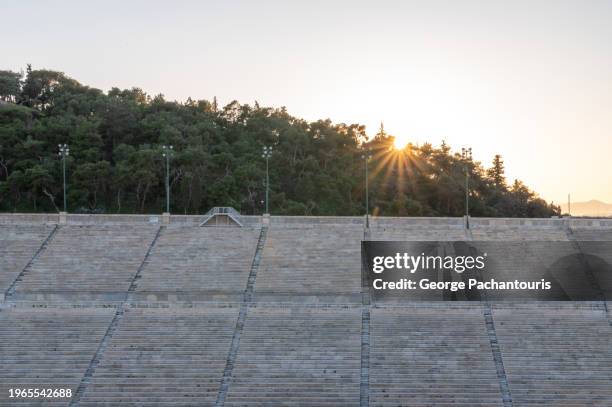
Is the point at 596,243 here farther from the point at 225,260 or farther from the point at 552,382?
the point at 225,260

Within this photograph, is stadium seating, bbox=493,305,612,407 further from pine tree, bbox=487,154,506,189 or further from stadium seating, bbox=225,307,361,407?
pine tree, bbox=487,154,506,189

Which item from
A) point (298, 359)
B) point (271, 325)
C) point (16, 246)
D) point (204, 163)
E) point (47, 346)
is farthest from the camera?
point (204, 163)

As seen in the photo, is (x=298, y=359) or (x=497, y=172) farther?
(x=497, y=172)

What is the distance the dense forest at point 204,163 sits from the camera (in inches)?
2041

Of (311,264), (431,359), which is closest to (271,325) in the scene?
(311,264)

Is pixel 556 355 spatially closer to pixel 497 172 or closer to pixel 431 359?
pixel 431 359

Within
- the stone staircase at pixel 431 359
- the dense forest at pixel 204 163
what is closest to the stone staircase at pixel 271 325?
the stone staircase at pixel 431 359

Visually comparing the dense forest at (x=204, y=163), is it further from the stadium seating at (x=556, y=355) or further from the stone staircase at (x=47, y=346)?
the stadium seating at (x=556, y=355)

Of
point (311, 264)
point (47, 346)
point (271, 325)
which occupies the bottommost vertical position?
point (47, 346)

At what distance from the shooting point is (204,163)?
2073 inches

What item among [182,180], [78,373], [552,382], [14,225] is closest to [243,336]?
[78,373]

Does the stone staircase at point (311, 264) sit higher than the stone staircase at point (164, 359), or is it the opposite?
the stone staircase at point (311, 264)

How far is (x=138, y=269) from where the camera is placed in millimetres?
34531

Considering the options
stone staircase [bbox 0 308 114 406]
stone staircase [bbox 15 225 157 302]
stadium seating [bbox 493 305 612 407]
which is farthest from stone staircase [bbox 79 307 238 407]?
stadium seating [bbox 493 305 612 407]
